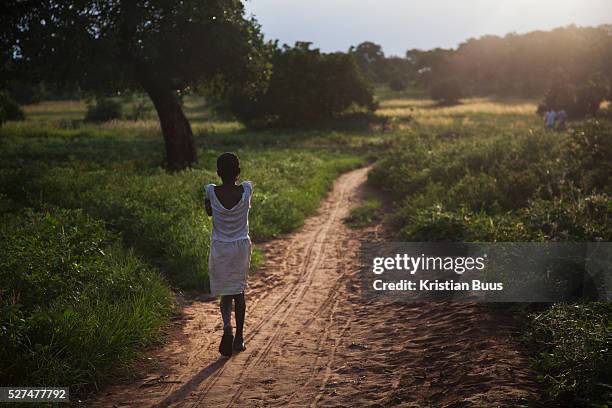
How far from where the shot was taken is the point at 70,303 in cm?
539

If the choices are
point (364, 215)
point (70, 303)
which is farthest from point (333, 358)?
point (364, 215)

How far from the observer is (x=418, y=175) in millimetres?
14211

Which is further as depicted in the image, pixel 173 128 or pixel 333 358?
pixel 173 128

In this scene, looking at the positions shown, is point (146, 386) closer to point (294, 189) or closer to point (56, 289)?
point (56, 289)

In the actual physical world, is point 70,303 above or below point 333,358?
above

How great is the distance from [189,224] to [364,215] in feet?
15.2

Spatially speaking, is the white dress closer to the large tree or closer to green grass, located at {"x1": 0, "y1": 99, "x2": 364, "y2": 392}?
green grass, located at {"x1": 0, "y1": 99, "x2": 364, "y2": 392}

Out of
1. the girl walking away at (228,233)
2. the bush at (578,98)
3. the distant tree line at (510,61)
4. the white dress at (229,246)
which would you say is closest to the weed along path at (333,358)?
the girl walking away at (228,233)

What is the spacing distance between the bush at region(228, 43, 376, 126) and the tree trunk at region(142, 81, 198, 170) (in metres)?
21.6

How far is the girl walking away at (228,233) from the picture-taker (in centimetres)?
519

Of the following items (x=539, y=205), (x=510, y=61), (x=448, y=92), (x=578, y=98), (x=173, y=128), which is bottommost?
(x=539, y=205)

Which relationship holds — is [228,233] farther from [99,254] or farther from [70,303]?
[99,254]

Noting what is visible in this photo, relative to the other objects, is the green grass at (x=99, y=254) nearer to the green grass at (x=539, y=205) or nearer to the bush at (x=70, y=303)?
the bush at (x=70, y=303)

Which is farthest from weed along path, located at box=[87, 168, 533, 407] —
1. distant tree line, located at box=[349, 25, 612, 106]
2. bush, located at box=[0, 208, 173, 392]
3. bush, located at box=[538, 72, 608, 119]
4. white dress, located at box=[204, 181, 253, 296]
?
distant tree line, located at box=[349, 25, 612, 106]
